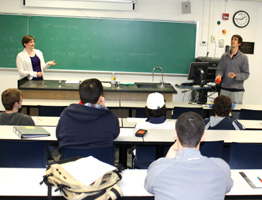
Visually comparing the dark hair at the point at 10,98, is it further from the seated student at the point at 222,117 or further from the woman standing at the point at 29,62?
the woman standing at the point at 29,62

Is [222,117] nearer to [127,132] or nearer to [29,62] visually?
[127,132]

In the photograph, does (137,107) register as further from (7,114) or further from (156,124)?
(7,114)

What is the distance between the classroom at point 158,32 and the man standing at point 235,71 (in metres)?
1.52

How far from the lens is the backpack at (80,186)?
174 centimetres

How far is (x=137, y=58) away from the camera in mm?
7078

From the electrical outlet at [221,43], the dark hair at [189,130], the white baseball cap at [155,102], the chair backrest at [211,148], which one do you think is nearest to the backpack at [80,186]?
the dark hair at [189,130]

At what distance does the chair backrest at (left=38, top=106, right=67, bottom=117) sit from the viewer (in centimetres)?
436

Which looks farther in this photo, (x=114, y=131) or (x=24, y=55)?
(x=24, y=55)

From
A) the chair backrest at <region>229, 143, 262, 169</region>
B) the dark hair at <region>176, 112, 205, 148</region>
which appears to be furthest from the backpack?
the chair backrest at <region>229, 143, 262, 169</region>

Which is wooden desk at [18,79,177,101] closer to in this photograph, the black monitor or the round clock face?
the black monitor

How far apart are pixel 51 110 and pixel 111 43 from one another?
3.02 m

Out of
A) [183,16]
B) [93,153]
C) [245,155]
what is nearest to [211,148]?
[245,155]

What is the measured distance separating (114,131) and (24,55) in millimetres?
3779

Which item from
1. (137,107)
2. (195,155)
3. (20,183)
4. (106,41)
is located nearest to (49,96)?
(137,107)
